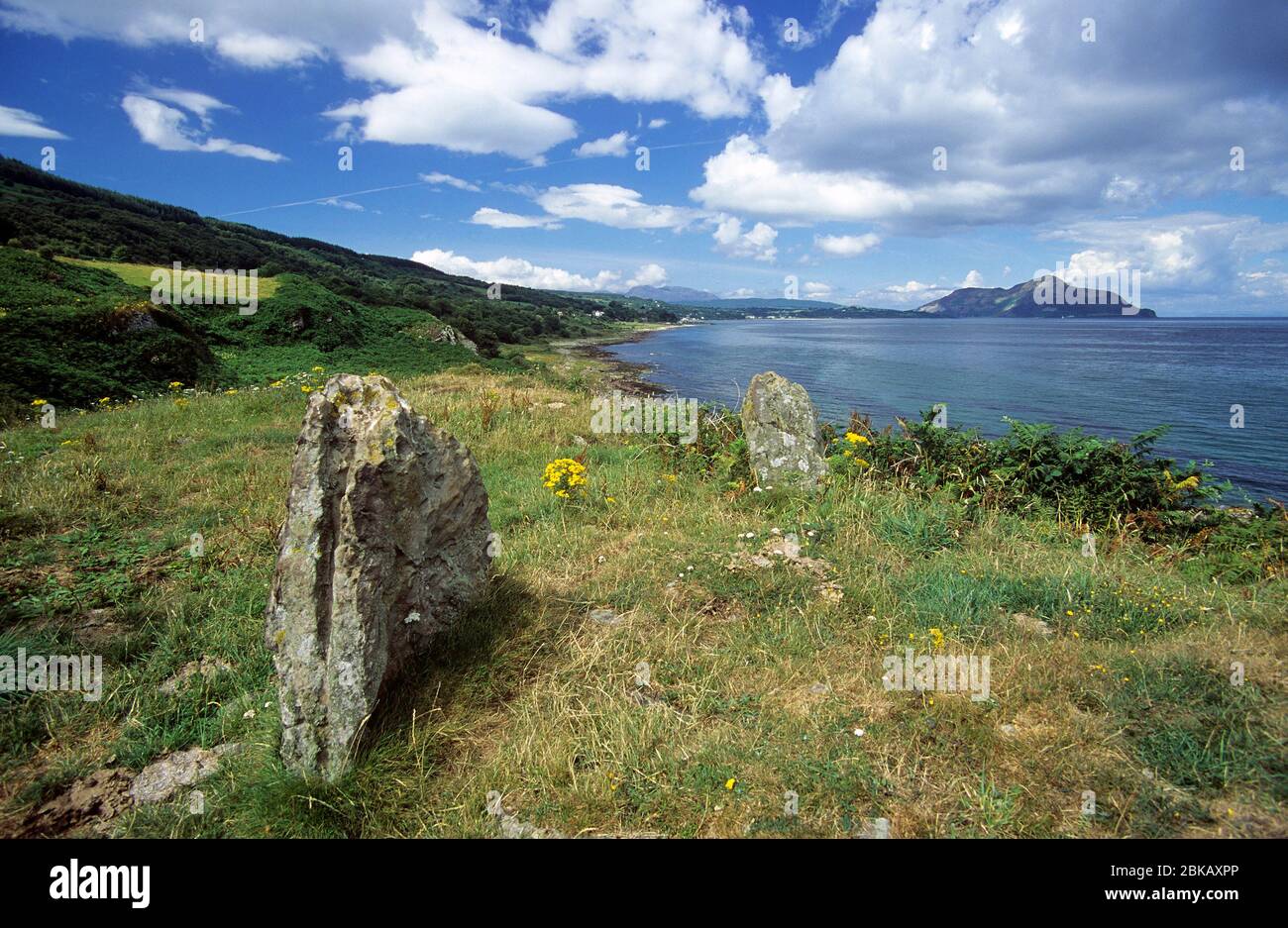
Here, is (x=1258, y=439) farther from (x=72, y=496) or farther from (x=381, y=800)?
(x=72, y=496)

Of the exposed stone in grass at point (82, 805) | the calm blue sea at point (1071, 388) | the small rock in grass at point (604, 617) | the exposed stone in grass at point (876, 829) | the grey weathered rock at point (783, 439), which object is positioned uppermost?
the calm blue sea at point (1071, 388)

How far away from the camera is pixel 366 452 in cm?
379

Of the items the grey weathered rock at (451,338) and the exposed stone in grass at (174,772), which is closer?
the exposed stone in grass at (174,772)

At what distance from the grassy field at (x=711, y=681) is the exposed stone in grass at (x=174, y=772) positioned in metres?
0.12

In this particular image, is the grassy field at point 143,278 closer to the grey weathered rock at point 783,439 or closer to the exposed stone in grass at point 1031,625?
the grey weathered rock at point 783,439

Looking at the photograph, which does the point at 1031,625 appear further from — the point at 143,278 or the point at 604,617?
the point at 143,278

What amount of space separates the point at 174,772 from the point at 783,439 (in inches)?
283

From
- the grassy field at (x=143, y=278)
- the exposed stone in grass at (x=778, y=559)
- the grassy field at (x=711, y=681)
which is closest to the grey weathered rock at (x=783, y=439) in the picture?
the grassy field at (x=711, y=681)

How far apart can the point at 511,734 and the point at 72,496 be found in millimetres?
7464

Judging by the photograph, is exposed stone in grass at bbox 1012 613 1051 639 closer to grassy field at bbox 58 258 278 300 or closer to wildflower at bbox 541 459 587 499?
wildflower at bbox 541 459 587 499

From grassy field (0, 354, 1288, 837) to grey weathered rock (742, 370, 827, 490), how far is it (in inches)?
25.8

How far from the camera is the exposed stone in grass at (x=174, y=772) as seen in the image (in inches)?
140
